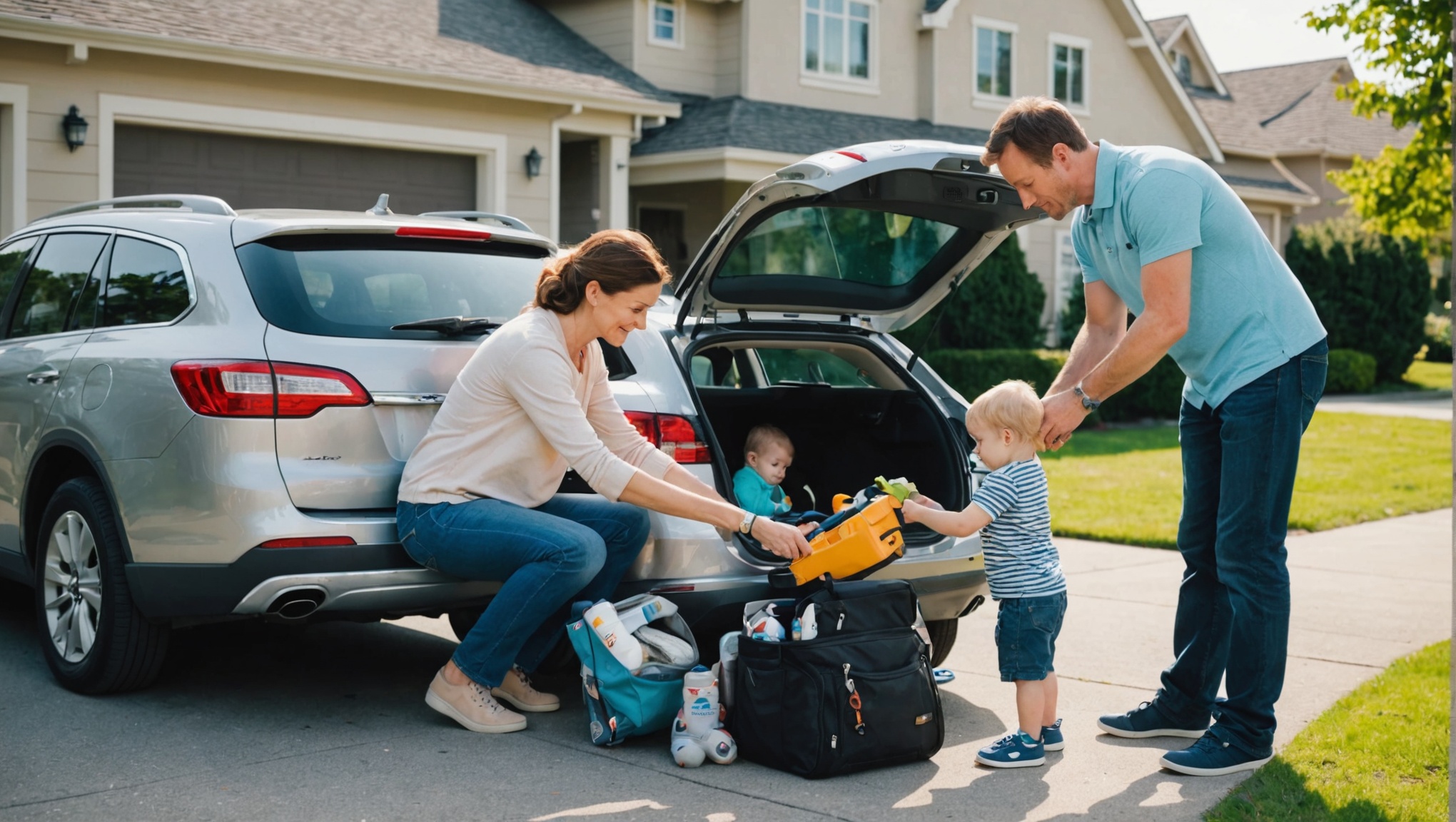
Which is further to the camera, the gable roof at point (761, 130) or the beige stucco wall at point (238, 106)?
the gable roof at point (761, 130)

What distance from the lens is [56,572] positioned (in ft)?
16.5

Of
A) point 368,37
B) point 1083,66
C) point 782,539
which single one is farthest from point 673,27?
point 782,539

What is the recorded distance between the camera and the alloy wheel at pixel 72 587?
485cm

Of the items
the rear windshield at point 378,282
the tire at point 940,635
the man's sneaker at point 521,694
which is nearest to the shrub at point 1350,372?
the tire at point 940,635

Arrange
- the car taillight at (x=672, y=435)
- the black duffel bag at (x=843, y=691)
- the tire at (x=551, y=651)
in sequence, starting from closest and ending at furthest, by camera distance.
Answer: the black duffel bag at (x=843, y=691)
the car taillight at (x=672, y=435)
the tire at (x=551, y=651)

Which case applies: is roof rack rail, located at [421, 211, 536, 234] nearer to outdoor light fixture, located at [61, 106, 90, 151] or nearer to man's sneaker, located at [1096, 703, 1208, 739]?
man's sneaker, located at [1096, 703, 1208, 739]

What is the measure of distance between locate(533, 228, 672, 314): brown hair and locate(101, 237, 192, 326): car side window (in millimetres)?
1207

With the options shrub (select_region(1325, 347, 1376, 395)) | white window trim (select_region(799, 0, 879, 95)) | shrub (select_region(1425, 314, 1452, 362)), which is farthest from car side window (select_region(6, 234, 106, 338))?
shrub (select_region(1425, 314, 1452, 362))

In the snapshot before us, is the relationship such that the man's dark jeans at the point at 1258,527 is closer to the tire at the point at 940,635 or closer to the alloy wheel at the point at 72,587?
the tire at the point at 940,635

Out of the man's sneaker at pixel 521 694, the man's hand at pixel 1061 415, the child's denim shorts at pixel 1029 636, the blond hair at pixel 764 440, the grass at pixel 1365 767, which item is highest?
the man's hand at pixel 1061 415

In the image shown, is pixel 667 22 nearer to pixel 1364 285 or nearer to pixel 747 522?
pixel 1364 285

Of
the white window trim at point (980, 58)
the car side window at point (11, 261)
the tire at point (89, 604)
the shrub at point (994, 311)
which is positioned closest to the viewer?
the tire at point (89, 604)

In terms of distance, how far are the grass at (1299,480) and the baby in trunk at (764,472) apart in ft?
13.1

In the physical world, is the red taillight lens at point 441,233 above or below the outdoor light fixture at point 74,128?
below
